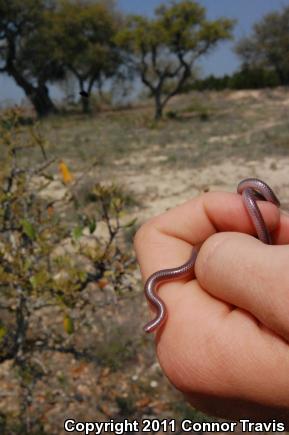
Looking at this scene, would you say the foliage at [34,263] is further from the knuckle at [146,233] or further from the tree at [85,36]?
the tree at [85,36]

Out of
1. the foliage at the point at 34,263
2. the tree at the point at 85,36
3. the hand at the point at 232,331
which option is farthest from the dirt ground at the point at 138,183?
the tree at the point at 85,36

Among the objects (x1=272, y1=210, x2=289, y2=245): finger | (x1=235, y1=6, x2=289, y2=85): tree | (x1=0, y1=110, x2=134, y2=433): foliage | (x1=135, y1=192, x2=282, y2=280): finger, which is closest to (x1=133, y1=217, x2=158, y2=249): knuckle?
(x1=135, y1=192, x2=282, y2=280): finger

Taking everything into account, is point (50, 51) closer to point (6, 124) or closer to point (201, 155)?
point (201, 155)

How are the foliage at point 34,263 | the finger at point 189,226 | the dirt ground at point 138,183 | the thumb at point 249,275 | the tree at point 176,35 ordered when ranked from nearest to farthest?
the thumb at point 249,275
the finger at point 189,226
the foliage at point 34,263
the dirt ground at point 138,183
the tree at point 176,35

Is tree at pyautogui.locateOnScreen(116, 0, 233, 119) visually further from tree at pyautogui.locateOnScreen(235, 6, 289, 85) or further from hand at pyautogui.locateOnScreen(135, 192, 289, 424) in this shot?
hand at pyautogui.locateOnScreen(135, 192, 289, 424)

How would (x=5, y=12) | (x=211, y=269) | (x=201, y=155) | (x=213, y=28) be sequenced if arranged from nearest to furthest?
(x=211, y=269)
(x=201, y=155)
(x=213, y=28)
(x=5, y=12)

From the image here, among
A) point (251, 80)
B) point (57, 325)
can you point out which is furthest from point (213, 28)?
point (57, 325)
